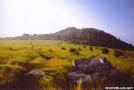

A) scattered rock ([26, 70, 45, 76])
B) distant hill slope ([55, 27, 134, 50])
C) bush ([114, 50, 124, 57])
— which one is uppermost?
distant hill slope ([55, 27, 134, 50])

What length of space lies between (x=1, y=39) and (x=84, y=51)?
2.59m

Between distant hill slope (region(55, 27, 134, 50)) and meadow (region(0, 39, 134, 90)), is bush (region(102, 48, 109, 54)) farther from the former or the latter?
distant hill slope (region(55, 27, 134, 50))

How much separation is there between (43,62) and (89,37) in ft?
5.73

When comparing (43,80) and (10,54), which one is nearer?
(43,80)

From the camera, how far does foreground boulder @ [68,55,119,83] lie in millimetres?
5277

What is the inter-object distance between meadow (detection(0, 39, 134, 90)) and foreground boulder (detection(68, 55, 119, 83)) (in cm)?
21

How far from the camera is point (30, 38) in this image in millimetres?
7305

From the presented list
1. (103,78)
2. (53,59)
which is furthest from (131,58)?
(53,59)

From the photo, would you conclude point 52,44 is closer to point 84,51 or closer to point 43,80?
point 84,51

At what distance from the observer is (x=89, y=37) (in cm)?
667

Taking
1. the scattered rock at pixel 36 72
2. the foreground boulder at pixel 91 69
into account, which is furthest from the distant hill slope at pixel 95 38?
the scattered rock at pixel 36 72

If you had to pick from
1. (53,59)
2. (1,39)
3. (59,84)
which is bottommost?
(59,84)

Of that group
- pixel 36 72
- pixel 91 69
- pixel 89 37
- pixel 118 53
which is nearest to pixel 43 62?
pixel 36 72

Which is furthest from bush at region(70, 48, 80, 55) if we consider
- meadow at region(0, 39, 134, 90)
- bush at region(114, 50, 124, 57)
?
bush at region(114, 50, 124, 57)
